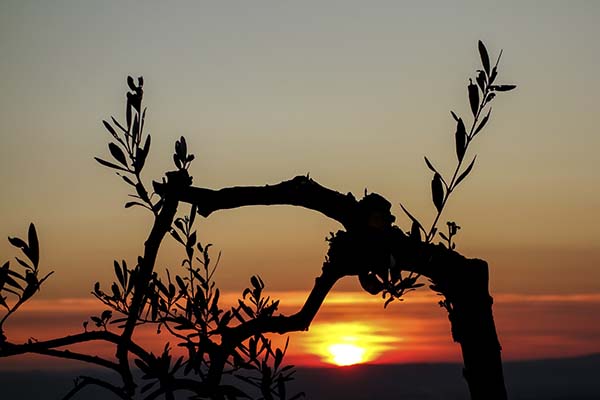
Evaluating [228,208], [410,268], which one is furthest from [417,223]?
[228,208]

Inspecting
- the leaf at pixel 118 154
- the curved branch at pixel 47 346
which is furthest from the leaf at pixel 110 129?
the curved branch at pixel 47 346

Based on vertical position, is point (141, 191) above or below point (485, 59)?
below

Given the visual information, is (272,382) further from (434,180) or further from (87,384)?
(434,180)

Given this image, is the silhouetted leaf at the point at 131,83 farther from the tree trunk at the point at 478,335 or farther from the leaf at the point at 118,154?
the tree trunk at the point at 478,335

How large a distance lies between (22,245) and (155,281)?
211 cm

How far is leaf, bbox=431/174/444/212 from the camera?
6051mm

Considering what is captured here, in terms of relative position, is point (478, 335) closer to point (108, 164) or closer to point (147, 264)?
point (147, 264)

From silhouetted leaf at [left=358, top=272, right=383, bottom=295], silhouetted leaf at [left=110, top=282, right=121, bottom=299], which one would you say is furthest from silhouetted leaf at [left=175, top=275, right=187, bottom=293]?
silhouetted leaf at [left=358, top=272, right=383, bottom=295]

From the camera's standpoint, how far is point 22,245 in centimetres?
627

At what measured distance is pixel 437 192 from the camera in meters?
6.06

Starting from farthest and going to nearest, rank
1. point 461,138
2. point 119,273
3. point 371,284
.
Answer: point 119,273 < point 371,284 < point 461,138

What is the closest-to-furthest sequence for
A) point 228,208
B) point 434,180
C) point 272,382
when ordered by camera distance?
point 434,180 → point 228,208 → point 272,382

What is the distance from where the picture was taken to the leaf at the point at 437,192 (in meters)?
6.05

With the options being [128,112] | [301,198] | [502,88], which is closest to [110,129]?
[128,112]
